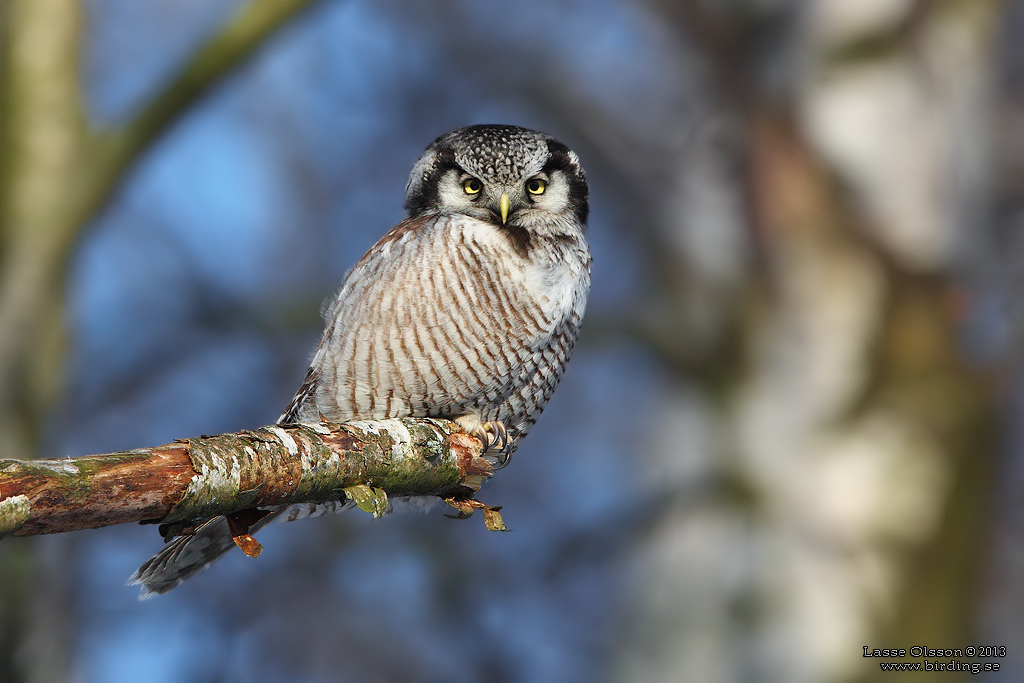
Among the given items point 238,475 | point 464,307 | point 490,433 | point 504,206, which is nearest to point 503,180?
point 504,206

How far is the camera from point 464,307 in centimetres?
353

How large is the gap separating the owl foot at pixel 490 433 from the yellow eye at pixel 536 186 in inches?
39.1

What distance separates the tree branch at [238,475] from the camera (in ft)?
6.48

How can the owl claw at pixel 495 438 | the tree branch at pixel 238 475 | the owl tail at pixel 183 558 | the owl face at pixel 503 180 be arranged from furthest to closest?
the owl face at pixel 503 180 < the owl claw at pixel 495 438 < the owl tail at pixel 183 558 < the tree branch at pixel 238 475

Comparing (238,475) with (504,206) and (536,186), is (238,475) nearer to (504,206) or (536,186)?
(504,206)

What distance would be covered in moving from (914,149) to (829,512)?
2.42m

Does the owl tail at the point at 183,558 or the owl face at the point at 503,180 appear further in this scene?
the owl face at the point at 503,180

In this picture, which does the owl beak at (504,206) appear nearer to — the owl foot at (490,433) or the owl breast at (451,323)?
the owl breast at (451,323)

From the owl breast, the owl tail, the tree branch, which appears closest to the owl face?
the owl breast

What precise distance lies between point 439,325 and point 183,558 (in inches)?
52.4

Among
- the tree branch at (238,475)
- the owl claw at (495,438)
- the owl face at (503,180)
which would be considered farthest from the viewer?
the owl face at (503,180)

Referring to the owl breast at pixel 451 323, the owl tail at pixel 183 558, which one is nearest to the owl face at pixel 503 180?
the owl breast at pixel 451 323

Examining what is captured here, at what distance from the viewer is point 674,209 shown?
24.2 ft

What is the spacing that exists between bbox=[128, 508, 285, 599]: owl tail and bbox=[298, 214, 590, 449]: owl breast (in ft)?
2.16
